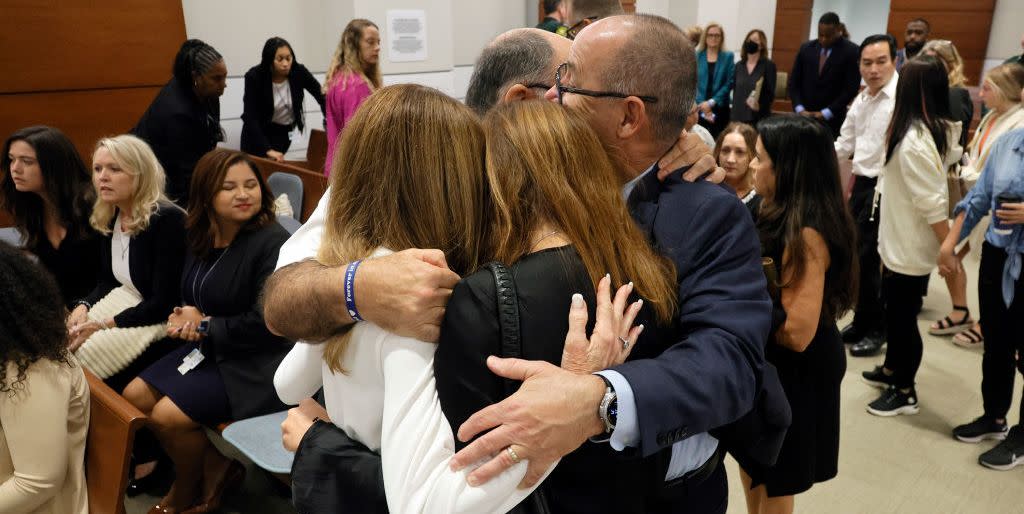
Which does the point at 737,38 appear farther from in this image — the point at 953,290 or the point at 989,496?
the point at 989,496

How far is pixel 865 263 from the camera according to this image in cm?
414

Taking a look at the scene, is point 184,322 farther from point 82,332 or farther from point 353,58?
point 353,58

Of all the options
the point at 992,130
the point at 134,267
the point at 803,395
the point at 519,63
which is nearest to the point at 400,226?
the point at 519,63

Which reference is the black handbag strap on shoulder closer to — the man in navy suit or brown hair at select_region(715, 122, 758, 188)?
the man in navy suit

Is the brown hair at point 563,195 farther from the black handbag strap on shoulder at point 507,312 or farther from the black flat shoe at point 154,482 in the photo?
the black flat shoe at point 154,482

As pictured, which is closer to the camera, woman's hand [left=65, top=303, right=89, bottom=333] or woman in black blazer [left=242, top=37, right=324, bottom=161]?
woman's hand [left=65, top=303, right=89, bottom=333]

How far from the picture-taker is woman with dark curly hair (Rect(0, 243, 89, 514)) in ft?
6.00

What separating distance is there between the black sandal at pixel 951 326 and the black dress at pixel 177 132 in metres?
4.65

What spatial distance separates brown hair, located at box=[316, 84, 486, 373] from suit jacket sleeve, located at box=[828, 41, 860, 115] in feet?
20.5

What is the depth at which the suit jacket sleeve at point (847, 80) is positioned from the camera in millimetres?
6410

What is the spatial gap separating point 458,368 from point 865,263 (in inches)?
151

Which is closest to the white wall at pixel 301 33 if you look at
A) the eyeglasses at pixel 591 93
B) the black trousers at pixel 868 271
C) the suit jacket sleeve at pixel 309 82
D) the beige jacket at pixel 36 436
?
the suit jacket sleeve at pixel 309 82

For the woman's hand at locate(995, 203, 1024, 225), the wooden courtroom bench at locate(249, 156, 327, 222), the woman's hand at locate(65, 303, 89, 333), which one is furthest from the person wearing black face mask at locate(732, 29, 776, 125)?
the woman's hand at locate(65, 303, 89, 333)

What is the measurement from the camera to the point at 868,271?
13.6ft
